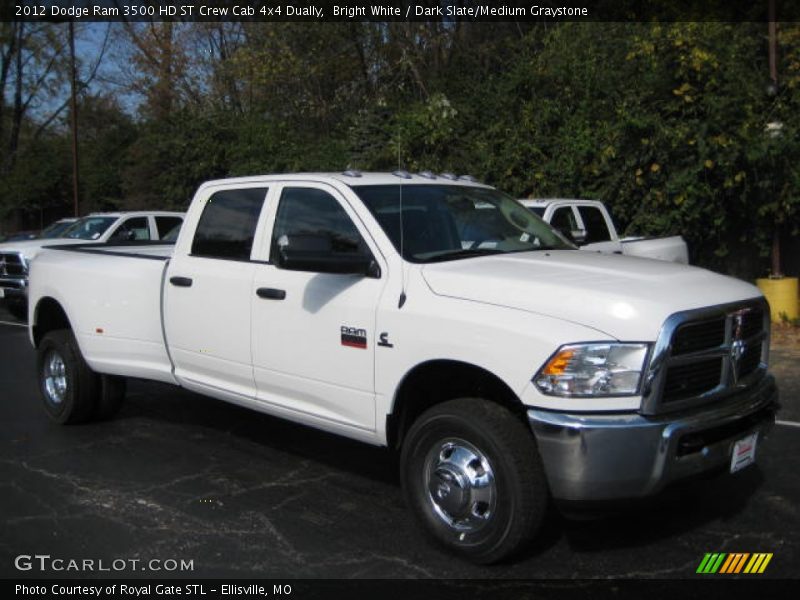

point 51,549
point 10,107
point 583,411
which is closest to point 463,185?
point 583,411

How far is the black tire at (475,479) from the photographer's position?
374cm

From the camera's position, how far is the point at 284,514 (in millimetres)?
4734

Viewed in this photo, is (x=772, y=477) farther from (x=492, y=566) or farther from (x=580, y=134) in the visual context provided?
(x=580, y=134)

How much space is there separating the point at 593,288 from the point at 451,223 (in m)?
1.29

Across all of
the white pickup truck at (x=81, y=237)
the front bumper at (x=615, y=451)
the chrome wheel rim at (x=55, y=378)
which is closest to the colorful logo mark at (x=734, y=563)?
the front bumper at (x=615, y=451)

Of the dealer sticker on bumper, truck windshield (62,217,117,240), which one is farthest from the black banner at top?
the dealer sticker on bumper

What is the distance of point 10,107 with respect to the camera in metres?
42.6

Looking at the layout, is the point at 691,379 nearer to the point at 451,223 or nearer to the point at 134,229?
the point at 451,223

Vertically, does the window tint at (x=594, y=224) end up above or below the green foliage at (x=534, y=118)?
below

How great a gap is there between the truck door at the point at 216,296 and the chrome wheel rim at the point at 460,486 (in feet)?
5.00

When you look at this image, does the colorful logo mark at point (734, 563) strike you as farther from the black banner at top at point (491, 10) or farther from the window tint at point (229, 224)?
the black banner at top at point (491, 10)

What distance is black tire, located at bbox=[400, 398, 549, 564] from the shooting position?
3740 mm

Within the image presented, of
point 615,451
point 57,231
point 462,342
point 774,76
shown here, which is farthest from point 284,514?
point 57,231

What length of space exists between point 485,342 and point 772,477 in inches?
104
